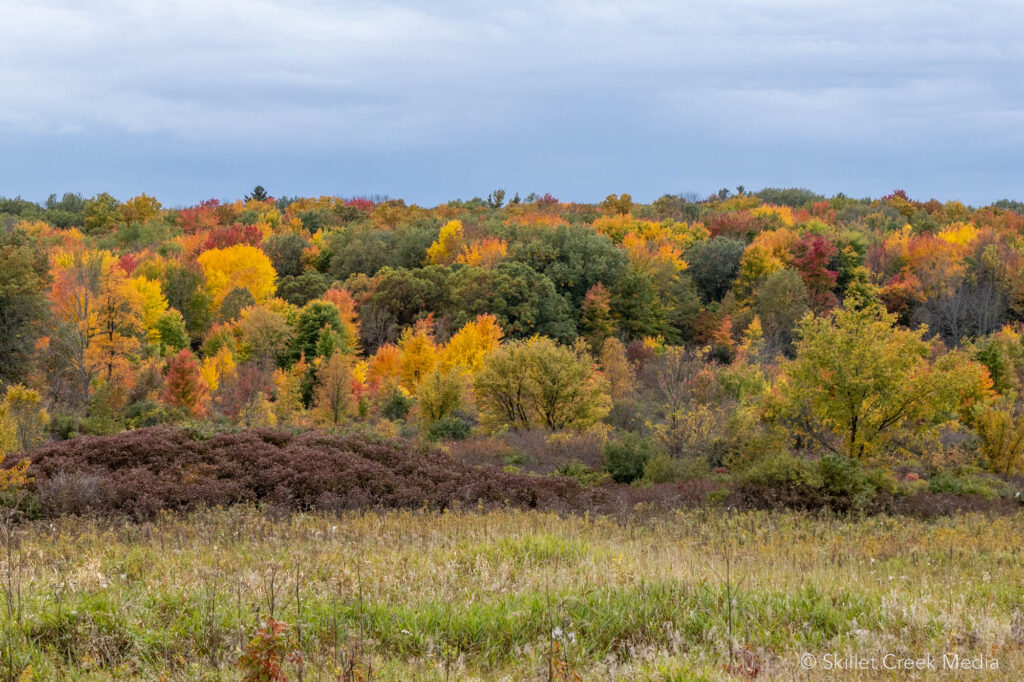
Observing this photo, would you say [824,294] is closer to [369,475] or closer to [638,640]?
[369,475]

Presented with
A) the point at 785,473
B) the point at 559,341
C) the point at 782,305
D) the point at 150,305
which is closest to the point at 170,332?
the point at 150,305

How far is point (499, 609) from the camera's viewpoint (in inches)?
256

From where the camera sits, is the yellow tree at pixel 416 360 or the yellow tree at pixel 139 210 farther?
the yellow tree at pixel 139 210

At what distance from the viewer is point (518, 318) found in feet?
226

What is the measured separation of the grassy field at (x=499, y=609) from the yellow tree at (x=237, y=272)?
2739 inches

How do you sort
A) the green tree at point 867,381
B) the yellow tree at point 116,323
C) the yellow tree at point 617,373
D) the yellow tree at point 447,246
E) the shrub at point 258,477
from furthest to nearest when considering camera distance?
the yellow tree at point 447,246
the yellow tree at point 116,323
the yellow tree at point 617,373
the green tree at point 867,381
the shrub at point 258,477

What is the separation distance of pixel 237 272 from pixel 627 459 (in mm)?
62548

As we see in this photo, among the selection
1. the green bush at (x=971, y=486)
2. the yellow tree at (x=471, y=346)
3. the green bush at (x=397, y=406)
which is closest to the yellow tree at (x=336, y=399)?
the green bush at (x=397, y=406)

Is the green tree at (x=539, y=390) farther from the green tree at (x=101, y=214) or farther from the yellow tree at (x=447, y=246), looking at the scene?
the green tree at (x=101, y=214)

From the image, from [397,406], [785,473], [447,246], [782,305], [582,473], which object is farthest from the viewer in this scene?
[447,246]

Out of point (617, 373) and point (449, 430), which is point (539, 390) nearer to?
point (449, 430)

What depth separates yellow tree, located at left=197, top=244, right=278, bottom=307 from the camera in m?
77.8

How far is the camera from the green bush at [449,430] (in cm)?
3334

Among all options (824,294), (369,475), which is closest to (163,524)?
(369,475)
